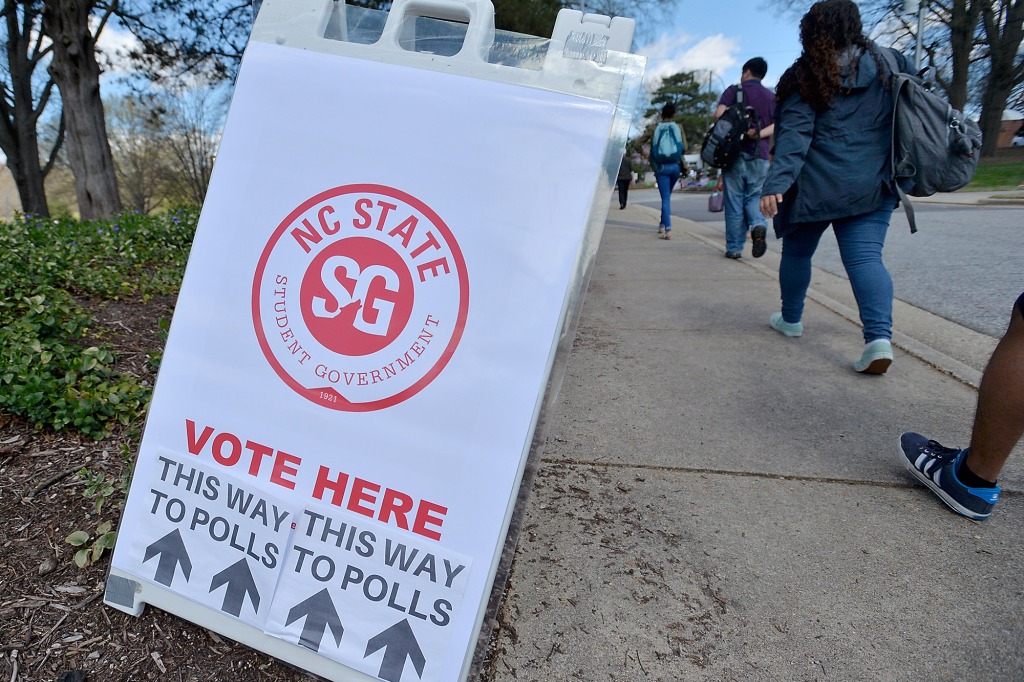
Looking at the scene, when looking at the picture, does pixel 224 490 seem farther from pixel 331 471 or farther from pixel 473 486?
pixel 473 486

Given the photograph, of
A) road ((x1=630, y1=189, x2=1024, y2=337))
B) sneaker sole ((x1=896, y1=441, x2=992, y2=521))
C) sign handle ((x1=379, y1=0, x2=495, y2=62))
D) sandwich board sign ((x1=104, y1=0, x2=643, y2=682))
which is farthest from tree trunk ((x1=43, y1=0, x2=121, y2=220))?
sneaker sole ((x1=896, y1=441, x2=992, y2=521))

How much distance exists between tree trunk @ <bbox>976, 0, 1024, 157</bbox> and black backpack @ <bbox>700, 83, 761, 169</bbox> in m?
26.8

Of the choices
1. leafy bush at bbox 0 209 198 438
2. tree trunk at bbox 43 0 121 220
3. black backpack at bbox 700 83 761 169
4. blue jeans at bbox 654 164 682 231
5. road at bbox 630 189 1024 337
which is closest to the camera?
leafy bush at bbox 0 209 198 438

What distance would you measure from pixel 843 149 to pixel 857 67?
15.4 inches

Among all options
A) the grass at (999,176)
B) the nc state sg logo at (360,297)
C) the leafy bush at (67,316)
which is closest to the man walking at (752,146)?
the leafy bush at (67,316)

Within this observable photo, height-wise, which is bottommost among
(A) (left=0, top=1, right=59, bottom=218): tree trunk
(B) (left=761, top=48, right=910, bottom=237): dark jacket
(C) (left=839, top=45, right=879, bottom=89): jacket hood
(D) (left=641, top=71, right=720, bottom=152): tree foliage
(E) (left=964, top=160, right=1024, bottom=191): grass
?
(A) (left=0, top=1, right=59, bottom=218): tree trunk

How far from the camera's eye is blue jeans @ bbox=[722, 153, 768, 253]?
6.92 meters

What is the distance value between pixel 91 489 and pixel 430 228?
4.56 ft

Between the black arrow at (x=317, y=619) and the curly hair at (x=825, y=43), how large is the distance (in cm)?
325

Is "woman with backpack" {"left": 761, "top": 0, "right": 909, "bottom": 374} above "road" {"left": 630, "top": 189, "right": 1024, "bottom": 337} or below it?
above

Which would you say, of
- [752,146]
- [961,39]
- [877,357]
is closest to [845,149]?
[877,357]

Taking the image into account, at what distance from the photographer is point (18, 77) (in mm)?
16000

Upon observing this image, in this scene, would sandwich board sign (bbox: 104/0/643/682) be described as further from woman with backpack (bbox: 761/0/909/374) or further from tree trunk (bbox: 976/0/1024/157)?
tree trunk (bbox: 976/0/1024/157)

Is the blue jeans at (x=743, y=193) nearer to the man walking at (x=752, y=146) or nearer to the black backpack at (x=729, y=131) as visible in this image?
the man walking at (x=752, y=146)
